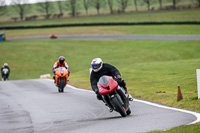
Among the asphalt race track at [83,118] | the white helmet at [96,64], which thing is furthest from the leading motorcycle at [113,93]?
the white helmet at [96,64]

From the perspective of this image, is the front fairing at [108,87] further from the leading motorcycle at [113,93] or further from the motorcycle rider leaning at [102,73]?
the motorcycle rider leaning at [102,73]

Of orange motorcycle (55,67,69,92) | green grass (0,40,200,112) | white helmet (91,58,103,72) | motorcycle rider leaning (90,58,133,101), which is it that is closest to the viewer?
white helmet (91,58,103,72)

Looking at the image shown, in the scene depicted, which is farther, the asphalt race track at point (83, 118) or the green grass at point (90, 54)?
the green grass at point (90, 54)

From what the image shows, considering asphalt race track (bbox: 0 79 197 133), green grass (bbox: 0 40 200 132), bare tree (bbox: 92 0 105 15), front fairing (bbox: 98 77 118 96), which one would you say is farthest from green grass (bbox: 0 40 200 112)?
bare tree (bbox: 92 0 105 15)

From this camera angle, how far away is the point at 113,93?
958cm

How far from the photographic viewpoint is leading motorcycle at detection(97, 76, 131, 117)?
30.9ft

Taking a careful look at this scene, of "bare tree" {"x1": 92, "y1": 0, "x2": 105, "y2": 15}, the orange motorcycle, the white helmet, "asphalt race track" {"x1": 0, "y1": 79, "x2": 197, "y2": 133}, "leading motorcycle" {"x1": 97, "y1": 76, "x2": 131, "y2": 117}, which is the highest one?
the white helmet

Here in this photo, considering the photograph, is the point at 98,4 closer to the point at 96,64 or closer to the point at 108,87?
the point at 96,64

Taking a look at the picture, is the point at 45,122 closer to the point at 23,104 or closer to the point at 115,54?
the point at 23,104

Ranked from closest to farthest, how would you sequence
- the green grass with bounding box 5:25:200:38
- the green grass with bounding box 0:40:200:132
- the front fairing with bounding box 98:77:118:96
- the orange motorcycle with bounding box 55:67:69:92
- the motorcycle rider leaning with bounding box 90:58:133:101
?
the front fairing with bounding box 98:77:118:96 < the motorcycle rider leaning with bounding box 90:58:133:101 < the orange motorcycle with bounding box 55:67:69:92 < the green grass with bounding box 0:40:200:132 < the green grass with bounding box 5:25:200:38

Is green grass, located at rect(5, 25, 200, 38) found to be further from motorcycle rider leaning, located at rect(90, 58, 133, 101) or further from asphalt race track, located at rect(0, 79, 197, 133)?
motorcycle rider leaning, located at rect(90, 58, 133, 101)

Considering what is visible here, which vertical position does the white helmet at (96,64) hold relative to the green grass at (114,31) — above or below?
above

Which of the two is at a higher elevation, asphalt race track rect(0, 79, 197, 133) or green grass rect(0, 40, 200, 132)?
asphalt race track rect(0, 79, 197, 133)

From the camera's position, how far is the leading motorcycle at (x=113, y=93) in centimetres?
942
